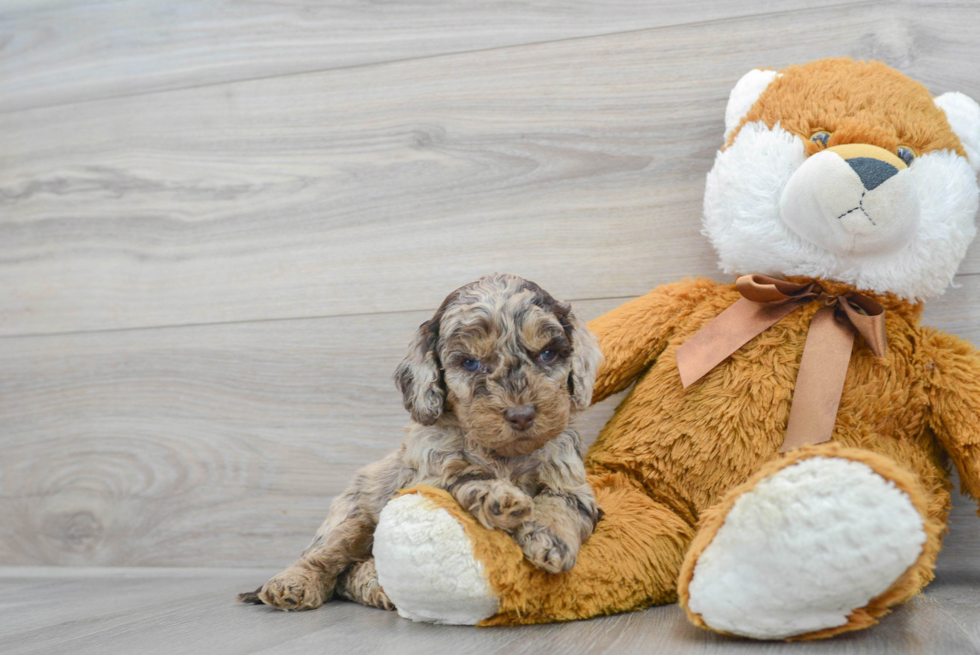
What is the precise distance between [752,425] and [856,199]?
419mm

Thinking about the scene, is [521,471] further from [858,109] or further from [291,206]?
[291,206]

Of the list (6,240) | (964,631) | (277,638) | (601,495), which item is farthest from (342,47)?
(964,631)

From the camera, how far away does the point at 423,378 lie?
130 centimetres

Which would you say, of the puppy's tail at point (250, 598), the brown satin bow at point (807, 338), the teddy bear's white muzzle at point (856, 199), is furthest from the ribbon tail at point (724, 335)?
the puppy's tail at point (250, 598)

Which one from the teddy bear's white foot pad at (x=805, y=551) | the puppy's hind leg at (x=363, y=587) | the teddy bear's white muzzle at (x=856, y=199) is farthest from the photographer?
the puppy's hind leg at (x=363, y=587)

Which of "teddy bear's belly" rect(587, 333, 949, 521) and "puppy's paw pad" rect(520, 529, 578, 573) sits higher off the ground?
"teddy bear's belly" rect(587, 333, 949, 521)

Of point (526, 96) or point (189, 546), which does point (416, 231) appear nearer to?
point (526, 96)

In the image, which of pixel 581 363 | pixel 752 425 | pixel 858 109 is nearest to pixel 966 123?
pixel 858 109

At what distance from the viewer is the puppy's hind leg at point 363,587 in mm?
1413

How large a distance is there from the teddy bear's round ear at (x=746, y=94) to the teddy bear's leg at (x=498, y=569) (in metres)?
0.78

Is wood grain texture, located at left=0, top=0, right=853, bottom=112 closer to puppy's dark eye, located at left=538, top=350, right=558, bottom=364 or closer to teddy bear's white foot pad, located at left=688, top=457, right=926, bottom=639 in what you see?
puppy's dark eye, located at left=538, top=350, right=558, bottom=364

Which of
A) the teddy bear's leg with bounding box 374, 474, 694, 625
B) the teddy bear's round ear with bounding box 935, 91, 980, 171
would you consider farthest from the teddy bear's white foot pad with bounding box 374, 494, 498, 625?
the teddy bear's round ear with bounding box 935, 91, 980, 171

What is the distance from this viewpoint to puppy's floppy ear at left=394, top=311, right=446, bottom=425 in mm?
1300

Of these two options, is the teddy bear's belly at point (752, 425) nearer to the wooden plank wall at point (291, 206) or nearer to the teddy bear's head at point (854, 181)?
the teddy bear's head at point (854, 181)
